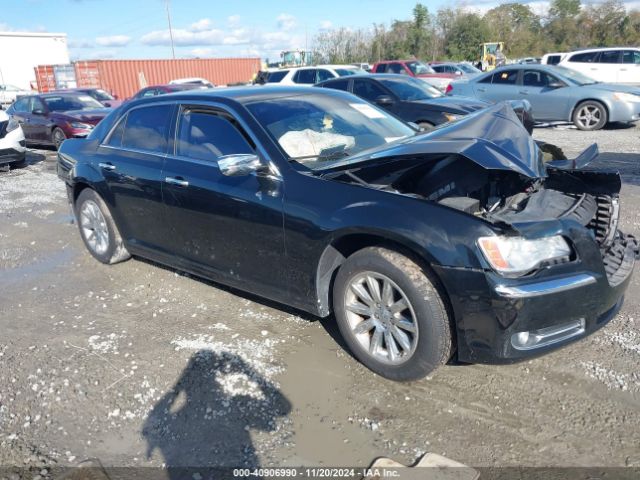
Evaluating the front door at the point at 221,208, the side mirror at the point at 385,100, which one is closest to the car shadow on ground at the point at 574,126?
the side mirror at the point at 385,100

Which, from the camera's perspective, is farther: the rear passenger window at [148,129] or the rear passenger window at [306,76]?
the rear passenger window at [306,76]

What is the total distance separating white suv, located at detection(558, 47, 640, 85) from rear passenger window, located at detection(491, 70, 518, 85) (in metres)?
5.59

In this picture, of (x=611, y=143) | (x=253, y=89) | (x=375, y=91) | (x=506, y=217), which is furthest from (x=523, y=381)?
(x=611, y=143)

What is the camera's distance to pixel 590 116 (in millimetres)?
12898

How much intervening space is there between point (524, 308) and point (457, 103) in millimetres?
7761

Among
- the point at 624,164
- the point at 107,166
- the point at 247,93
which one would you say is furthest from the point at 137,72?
the point at 247,93

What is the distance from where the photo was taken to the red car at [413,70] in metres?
19.8

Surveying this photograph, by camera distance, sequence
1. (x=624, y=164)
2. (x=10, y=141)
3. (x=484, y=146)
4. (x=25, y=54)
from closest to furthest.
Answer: (x=484, y=146)
(x=624, y=164)
(x=10, y=141)
(x=25, y=54)

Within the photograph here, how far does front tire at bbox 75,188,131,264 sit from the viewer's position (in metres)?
5.32

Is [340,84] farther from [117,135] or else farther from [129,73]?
[129,73]

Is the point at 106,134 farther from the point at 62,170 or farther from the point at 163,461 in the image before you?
the point at 163,461

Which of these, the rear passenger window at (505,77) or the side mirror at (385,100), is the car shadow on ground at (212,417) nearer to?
the side mirror at (385,100)

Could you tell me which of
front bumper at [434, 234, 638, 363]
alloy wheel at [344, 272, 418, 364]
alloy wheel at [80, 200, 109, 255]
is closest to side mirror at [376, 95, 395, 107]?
alloy wheel at [80, 200, 109, 255]

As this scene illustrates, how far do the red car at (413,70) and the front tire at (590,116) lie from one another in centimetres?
708
